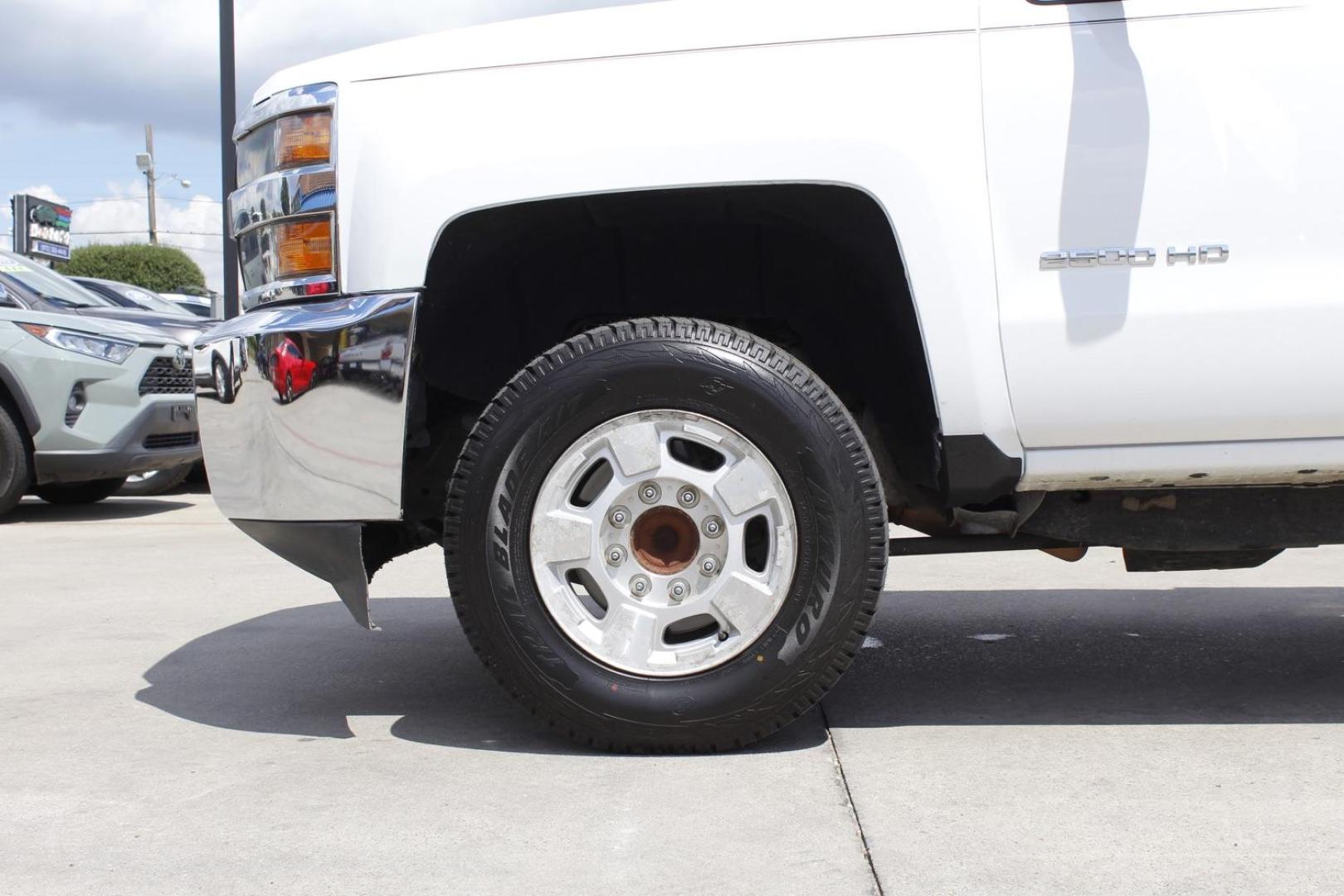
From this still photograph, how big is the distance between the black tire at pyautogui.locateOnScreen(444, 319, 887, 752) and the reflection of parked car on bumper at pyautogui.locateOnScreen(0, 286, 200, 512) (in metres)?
5.50

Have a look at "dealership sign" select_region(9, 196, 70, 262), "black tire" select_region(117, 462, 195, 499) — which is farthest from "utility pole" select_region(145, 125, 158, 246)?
"black tire" select_region(117, 462, 195, 499)

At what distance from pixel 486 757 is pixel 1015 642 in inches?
72.5

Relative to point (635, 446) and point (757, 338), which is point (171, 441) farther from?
point (757, 338)

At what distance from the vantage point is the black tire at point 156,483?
915 cm

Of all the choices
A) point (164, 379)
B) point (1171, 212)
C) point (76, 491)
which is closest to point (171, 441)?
point (164, 379)

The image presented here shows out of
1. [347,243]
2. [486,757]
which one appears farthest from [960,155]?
[486,757]

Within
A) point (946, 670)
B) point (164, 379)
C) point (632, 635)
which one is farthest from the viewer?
point (164, 379)

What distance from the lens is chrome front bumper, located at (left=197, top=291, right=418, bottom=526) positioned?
112 inches

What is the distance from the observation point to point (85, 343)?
783 centimetres

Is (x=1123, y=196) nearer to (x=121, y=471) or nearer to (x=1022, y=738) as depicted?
(x=1022, y=738)

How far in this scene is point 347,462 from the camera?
9.49 ft

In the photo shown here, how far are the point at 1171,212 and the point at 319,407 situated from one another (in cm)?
177

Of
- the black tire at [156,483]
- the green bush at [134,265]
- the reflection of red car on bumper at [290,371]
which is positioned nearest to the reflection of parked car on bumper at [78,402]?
the black tire at [156,483]

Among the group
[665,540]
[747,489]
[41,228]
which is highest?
[41,228]
